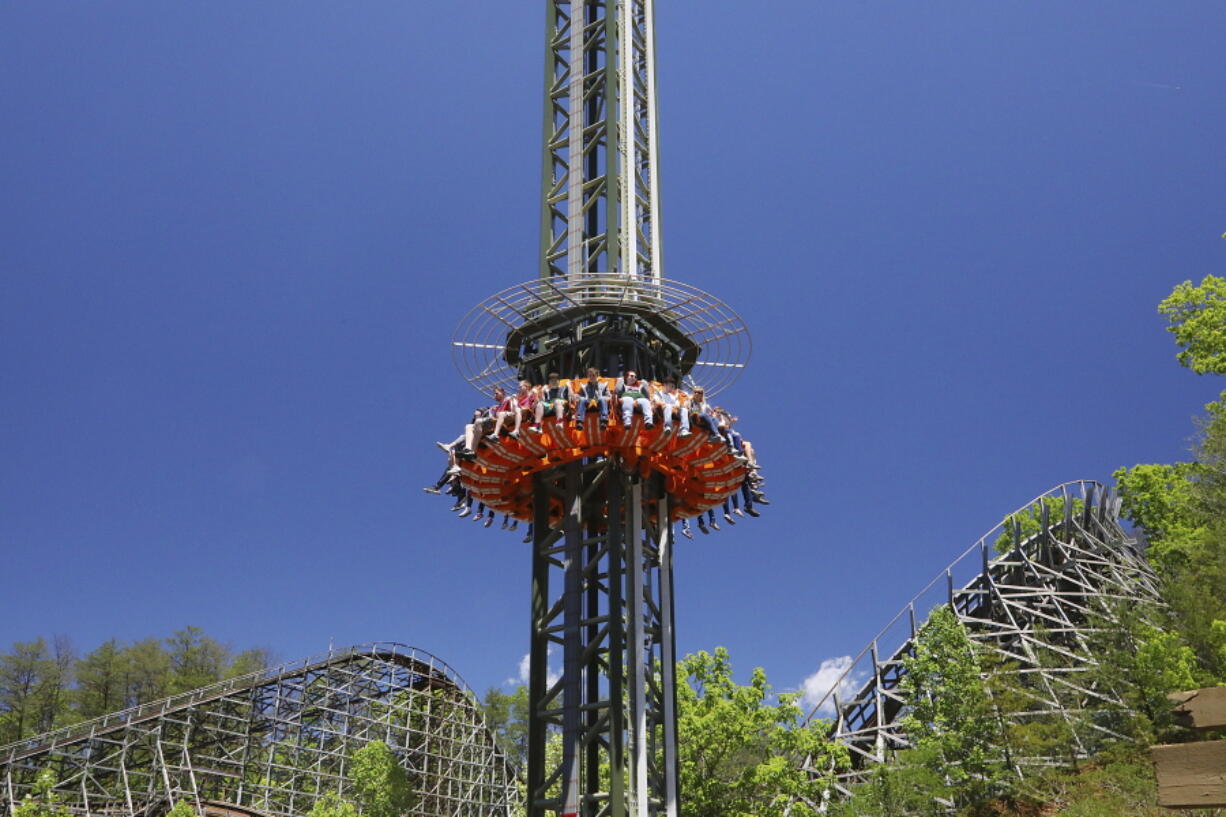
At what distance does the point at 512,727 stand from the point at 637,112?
4569 cm

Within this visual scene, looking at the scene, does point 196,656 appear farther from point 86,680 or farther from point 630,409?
point 630,409

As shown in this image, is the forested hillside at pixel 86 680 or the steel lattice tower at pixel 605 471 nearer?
the steel lattice tower at pixel 605 471

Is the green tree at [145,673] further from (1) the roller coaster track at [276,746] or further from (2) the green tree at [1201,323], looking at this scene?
(2) the green tree at [1201,323]

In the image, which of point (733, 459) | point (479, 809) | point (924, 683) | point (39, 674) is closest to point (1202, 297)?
point (924, 683)

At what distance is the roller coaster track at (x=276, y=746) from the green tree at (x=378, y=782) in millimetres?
2422

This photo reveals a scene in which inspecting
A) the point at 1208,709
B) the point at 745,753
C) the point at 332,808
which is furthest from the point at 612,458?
the point at 332,808

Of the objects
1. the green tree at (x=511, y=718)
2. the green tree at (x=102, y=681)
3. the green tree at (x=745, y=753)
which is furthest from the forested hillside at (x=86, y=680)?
the green tree at (x=745, y=753)

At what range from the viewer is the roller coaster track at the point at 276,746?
108 feet

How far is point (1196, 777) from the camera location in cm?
269

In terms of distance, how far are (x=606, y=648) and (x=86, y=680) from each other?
4970cm

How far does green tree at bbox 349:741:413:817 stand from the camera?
3303 centimetres

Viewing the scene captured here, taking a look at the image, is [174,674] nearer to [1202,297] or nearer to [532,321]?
[532,321]

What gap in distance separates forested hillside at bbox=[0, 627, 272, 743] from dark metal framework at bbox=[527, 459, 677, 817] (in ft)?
146

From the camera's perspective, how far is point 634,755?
18750 millimetres
